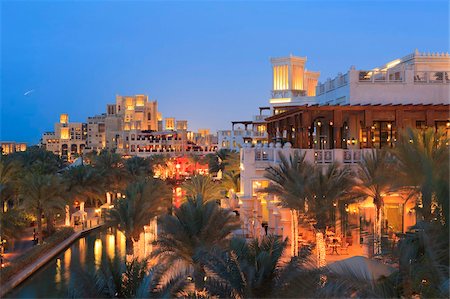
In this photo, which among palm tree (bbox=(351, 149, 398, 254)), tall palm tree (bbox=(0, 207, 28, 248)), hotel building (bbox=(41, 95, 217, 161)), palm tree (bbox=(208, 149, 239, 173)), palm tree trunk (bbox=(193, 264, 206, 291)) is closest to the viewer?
palm tree trunk (bbox=(193, 264, 206, 291))

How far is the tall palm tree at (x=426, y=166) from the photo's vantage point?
7.58m

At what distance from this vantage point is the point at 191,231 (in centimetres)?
1252

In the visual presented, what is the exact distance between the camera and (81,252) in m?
21.6

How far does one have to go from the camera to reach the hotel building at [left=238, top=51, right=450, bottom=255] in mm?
16281

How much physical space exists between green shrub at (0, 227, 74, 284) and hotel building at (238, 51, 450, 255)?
775 cm

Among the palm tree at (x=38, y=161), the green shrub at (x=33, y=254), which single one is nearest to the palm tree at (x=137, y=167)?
the palm tree at (x=38, y=161)

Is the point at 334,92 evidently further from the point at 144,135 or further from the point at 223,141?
the point at 144,135

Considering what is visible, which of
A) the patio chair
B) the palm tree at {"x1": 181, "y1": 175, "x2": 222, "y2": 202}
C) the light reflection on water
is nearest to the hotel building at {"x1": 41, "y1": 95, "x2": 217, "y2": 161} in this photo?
the palm tree at {"x1": 181, "y1": 175, "x2": 222, "y2": 202}

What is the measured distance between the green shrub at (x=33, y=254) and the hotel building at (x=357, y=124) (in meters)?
7.75

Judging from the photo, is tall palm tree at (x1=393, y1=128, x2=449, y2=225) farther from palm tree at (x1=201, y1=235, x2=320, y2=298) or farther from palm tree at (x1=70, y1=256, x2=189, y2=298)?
palm tree at (x1=70, y1=256, x2=189, y2=298)

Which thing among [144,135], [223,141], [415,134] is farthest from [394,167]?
[144,135]

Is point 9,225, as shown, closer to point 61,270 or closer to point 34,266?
point 34,266

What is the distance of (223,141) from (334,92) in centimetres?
4491

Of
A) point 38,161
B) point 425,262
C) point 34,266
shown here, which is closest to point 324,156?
point 425,262
